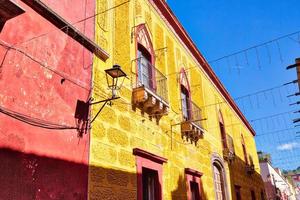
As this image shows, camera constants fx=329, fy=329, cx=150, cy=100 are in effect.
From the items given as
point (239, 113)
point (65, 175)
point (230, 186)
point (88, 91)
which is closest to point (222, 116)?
point (230, 186)

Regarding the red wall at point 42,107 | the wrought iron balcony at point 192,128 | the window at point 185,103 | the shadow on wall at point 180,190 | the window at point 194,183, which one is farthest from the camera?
the window at point 185,103

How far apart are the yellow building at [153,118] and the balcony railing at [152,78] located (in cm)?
3

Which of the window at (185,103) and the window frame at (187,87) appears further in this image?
the window frame at (187,87)

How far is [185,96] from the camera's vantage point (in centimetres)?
1110

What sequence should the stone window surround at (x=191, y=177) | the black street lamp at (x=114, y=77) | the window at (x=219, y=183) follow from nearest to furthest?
the black street lamp at (x=114, y=77), the stone window surround at (x=191, y=177), the window at (x=219, y=183)

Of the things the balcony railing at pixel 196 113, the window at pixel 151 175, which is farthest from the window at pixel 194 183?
the window at pixel 151 175

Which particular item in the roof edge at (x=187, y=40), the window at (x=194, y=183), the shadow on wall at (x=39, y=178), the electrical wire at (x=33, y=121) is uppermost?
the roof edge at (x=187, y=40)

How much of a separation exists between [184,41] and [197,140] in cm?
356

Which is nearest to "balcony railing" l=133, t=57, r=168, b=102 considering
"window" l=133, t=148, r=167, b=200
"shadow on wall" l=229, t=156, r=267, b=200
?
"window" l=133, t=148, r=167, b=200

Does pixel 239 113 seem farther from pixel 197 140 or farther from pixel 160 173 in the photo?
pixel 160 173

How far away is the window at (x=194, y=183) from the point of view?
366 inches

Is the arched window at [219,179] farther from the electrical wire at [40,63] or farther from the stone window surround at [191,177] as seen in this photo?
the electrical wire at [40,63]

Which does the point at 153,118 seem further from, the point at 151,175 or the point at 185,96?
the point at 185,96

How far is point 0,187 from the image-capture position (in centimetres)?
366
